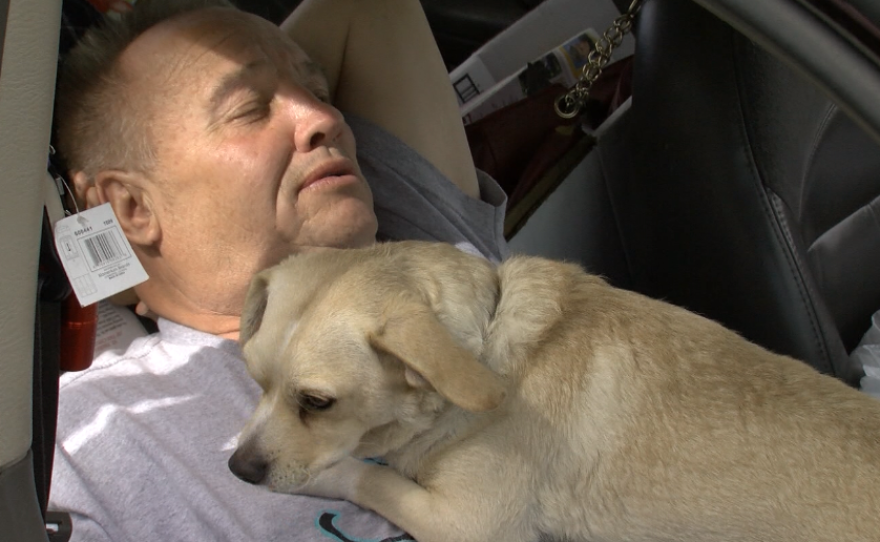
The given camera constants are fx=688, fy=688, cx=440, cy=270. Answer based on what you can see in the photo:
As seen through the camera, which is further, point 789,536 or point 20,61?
point 789,536

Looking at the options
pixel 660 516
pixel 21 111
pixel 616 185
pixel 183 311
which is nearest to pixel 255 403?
pixel 183 311

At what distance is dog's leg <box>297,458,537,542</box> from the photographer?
4.29 feet

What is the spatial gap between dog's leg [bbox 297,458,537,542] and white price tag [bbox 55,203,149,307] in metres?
0.54

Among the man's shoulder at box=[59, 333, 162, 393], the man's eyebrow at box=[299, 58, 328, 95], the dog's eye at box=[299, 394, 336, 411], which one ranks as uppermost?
the man's eyebrow at box=[299, 58, 328, 95]

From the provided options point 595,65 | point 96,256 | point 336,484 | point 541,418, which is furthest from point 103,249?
point 595,65

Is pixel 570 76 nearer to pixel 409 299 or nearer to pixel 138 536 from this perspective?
pixel 409 299

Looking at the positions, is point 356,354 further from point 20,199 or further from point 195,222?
point 195,222

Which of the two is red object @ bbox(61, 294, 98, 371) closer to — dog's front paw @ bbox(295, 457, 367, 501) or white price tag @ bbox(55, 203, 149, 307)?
white price tag @ bbox(55, 203, 149, 307)

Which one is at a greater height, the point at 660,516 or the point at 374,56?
the point at 374,56

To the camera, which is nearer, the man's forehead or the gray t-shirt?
the gray t-shirt

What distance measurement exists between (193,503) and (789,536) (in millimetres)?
1141

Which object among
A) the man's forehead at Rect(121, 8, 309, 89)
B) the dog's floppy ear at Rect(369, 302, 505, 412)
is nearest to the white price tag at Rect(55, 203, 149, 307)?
the man's forehead at Rect(121, 8, 309, 89)

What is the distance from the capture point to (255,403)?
5.18 feet

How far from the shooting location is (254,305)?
1.50m
